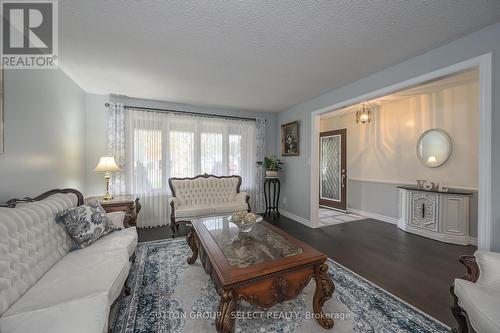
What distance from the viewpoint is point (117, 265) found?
160 cm

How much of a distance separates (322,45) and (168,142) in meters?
3.26

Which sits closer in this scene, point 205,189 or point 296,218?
point 205,189

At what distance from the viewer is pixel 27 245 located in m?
1.42

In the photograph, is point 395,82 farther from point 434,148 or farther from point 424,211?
point 424,211

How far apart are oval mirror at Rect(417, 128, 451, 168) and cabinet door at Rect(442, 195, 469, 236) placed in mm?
685

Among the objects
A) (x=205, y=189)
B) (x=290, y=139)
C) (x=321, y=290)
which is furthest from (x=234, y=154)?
(x=321, y=290)

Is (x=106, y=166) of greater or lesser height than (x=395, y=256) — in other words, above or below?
above

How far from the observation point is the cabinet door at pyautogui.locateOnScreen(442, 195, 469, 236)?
3.06 metres

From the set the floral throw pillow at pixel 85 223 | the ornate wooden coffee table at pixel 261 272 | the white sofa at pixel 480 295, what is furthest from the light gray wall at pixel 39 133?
the white sofa at pixel 480 295

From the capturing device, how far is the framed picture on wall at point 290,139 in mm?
4398

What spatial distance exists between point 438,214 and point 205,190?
164 inches

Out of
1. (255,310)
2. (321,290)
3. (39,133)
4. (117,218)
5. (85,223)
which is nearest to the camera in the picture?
(321,290)

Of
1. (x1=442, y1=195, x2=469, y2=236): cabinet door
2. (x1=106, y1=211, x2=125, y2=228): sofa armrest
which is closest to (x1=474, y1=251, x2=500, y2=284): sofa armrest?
(x1=442, y1=195, x2=469, y2=236): cabinet door

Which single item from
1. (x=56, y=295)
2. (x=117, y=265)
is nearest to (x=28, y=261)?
(x=56, y=295)
